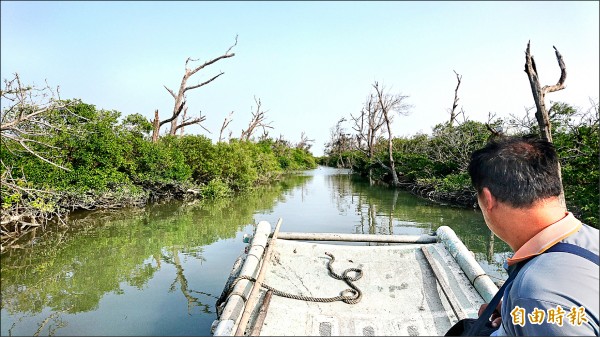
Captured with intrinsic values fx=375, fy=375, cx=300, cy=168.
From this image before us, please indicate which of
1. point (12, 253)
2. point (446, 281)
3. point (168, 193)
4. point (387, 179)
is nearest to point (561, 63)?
point (446, 281)

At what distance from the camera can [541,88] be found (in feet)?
19.6

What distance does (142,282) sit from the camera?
4602 millimetres

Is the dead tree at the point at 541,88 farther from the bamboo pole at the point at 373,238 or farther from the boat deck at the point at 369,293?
the boat deck at the point at 369,293

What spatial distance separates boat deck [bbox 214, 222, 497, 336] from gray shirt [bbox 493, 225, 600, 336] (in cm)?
173

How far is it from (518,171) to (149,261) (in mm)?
5331

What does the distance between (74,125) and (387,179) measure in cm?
1548

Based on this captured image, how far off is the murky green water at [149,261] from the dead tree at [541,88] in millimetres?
2099

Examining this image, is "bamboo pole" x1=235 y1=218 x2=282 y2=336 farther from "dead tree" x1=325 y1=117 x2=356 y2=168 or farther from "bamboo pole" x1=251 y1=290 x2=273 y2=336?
"dead tree" x1=325 y1=117 x2=356 y2=168

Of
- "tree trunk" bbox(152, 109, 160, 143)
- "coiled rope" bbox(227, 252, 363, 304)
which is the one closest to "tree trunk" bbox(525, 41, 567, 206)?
"coiled rope" bbox(227, 252, 363, 304)

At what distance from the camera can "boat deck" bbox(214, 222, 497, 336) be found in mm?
2799

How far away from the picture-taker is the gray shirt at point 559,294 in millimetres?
833

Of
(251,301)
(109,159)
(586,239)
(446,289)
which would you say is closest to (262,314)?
(251,301)

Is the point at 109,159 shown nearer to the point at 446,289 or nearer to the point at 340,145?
the point at 446,289

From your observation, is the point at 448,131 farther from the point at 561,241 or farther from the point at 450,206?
the point at 561,241
